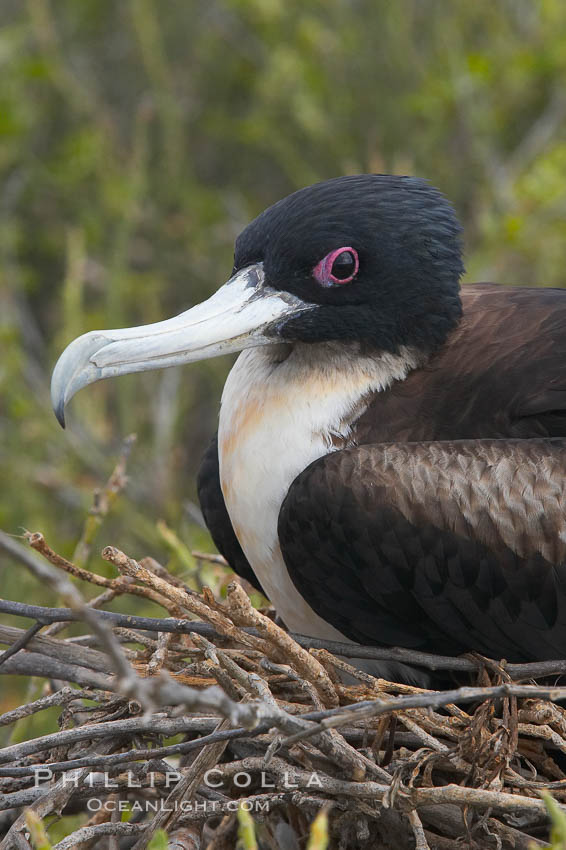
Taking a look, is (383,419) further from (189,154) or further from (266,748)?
(189,154)

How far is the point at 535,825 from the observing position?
2.23 m

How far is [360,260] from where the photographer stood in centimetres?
252

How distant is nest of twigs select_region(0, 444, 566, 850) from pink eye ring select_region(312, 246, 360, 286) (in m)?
0.67

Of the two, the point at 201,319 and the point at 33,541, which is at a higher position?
the point at 201,319

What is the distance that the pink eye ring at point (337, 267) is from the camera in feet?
8.21

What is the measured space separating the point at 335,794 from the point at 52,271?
3.38m

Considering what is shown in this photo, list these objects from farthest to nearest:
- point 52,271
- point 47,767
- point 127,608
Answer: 1. point 52,271
2. point 127,608
3. point 47,767

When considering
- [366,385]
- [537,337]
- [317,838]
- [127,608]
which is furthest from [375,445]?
[127,608]

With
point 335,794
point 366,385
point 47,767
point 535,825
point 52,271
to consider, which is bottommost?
point 535,825

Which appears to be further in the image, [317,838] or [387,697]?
[387,697]

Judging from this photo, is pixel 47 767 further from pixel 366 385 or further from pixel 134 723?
pixel 366 385

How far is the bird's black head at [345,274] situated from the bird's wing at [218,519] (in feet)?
1.35

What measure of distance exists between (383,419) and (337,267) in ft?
1.02

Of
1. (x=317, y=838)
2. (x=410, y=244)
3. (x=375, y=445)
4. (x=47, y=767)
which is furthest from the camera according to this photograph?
(x=410, y=244)
